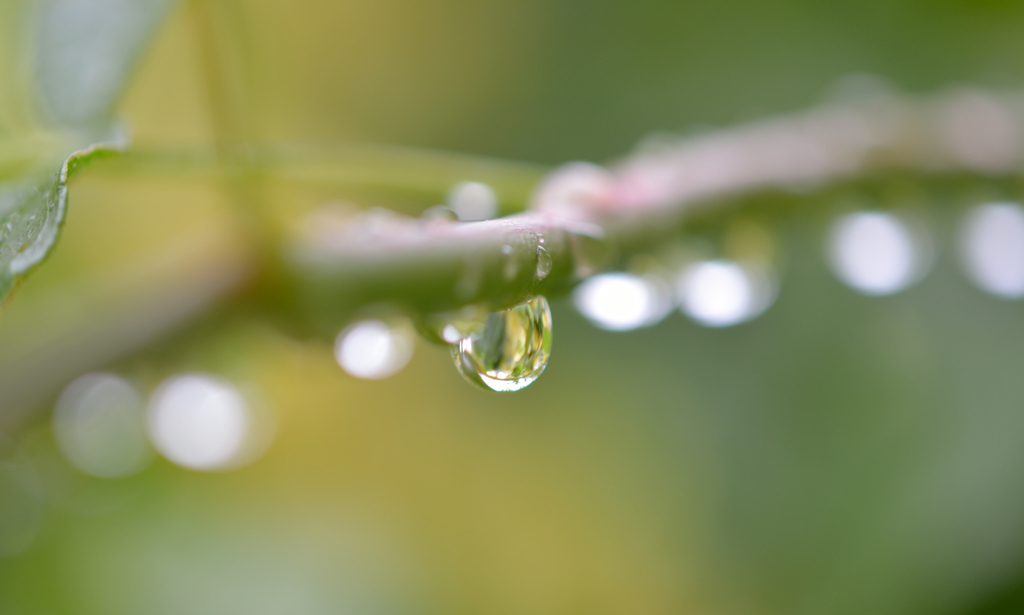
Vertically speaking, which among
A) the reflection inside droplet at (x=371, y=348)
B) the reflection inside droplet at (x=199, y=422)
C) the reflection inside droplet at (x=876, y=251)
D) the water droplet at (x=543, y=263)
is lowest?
the water droplet at (x=543, y=263)

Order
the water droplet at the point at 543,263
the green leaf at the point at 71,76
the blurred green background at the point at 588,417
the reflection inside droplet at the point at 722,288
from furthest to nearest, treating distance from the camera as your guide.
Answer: the blurred green background at the point at 588,417 → the reflection inside droplet at the point at 722,288 → the green leaf at the point at 71,76 → the water droplet at the point at 543,263

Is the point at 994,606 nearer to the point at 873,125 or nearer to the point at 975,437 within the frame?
the point at 975,437

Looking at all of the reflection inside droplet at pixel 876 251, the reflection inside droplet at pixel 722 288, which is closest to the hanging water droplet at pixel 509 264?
the reflection inside droplet at pixel 722 288

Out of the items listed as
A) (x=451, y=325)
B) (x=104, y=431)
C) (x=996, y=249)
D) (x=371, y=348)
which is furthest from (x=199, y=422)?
(x=996, y=249)

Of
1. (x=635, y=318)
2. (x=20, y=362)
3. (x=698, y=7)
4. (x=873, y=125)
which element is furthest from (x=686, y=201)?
(x=698, y=7)

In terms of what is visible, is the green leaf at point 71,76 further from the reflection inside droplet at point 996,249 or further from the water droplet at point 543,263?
the reflection inside droplet at point 996,249

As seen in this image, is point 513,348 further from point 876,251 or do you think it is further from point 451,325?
point 876,251

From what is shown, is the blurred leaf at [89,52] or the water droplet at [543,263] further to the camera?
the blurred leaf at [89,52]
